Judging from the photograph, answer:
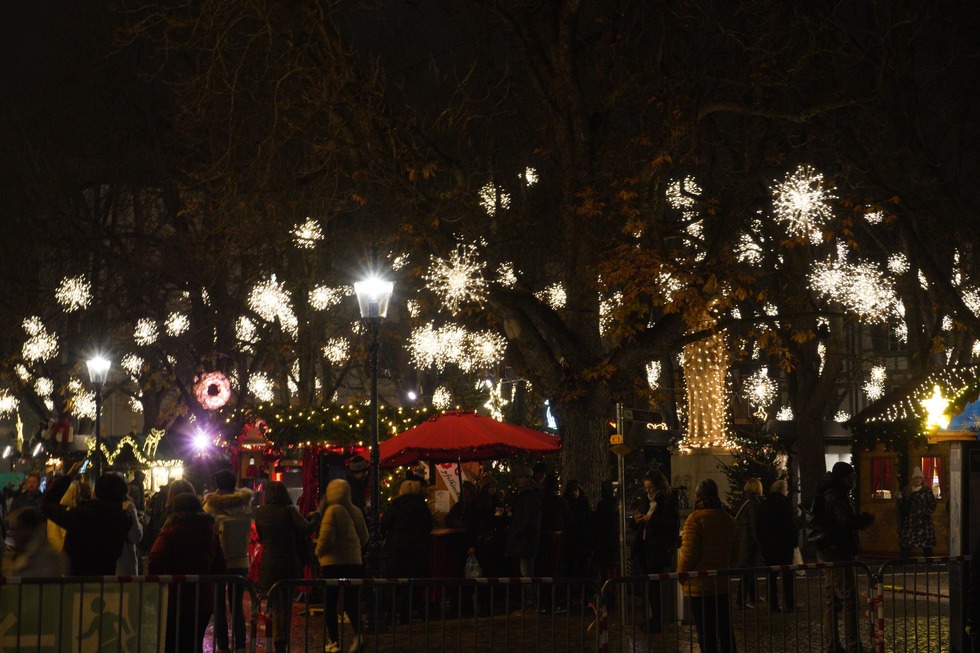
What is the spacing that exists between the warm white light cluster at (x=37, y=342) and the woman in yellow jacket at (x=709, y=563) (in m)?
29.6

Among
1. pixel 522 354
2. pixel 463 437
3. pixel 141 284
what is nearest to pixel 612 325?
pixel 522 354

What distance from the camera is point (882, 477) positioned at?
2772cm

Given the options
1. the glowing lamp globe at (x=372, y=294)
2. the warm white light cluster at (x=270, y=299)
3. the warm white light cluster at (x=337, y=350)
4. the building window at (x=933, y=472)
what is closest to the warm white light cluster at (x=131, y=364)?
the warm white light cluster at (x=337, y=350)

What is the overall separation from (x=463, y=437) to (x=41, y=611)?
33.7 feet

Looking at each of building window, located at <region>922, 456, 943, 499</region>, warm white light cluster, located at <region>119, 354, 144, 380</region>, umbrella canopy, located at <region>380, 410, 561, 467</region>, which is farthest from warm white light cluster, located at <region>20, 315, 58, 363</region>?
building window, located at <region>922, 456, 943, 499</region>

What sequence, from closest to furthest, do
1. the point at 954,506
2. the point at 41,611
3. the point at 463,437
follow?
the point at 41,611 < the point at 954,506 < the point at 463,437

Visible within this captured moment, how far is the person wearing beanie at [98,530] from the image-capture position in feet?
35.4

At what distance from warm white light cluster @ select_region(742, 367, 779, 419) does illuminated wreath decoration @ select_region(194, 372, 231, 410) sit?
2229cm

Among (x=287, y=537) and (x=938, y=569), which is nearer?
(x=938, y=569)

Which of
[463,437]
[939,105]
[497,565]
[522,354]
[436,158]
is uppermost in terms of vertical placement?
[939,105]

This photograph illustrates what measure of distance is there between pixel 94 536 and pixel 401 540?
17.2ft

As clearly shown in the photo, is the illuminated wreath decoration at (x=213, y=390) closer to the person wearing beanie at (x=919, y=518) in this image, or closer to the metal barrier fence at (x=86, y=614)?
the person wearing beanie at (x=919, y=518)

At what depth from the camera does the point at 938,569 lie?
40.3 feet

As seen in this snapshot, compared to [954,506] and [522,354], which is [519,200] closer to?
[522,354]
